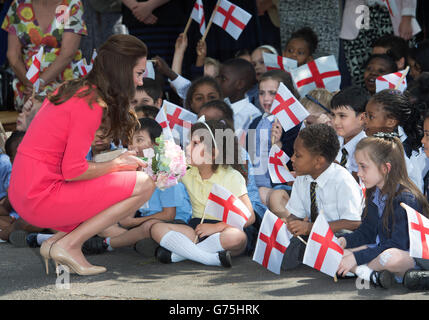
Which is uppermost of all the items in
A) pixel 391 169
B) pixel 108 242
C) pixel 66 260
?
pixel 391 169

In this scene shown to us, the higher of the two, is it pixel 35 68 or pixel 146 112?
pixel 35 68

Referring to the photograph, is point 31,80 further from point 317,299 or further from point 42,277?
point 317,299

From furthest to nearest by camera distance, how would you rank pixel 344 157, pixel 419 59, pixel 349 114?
pixel 419 59
pixel 349 114
pixel 344 157

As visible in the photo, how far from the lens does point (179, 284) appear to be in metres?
3.79

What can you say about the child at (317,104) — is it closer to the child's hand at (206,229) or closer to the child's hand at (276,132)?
the child's hand at (276,132)

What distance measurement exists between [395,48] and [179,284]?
3.17 meters

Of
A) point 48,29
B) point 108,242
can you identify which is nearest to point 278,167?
point 108,242

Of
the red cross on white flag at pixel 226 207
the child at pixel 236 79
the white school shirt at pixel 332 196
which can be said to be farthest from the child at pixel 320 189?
the child at pixel 236 79

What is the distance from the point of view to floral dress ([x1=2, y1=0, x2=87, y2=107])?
21.0ft

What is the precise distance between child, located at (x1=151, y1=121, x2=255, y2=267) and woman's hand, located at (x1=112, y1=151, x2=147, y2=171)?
44 cm

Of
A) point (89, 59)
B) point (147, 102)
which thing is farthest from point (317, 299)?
point (89, 59)

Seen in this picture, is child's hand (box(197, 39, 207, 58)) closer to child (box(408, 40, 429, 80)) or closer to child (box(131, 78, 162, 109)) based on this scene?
child (box(131, 78, 162, 109))

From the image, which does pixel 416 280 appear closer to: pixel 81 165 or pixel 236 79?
pixel 81 165

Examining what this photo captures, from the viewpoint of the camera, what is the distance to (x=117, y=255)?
4500mm
